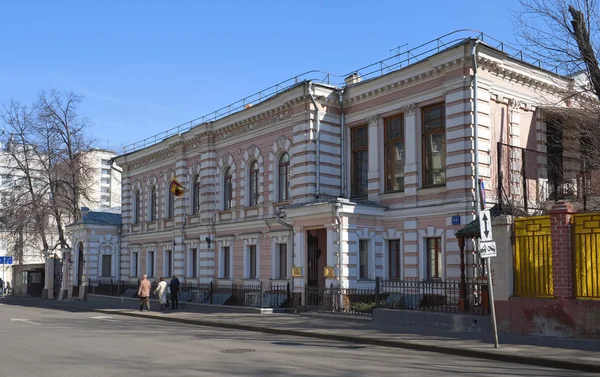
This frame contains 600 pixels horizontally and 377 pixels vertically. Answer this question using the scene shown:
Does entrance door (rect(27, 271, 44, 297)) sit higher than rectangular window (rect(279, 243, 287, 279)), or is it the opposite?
rectangular window (rect(279, 243, 287, 279))

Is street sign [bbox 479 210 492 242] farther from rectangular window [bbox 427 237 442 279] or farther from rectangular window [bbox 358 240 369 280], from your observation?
rectangular window [bbox 358 240 369 280]

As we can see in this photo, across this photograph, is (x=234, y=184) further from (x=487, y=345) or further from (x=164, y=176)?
(x=487, y=345)

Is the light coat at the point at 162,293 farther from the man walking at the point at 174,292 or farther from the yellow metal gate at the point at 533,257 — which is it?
the yellow metal gate at the point at 533,257

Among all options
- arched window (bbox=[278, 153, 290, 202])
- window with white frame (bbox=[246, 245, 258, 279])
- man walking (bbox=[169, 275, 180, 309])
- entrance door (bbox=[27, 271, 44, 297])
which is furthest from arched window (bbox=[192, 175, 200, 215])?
entrance door (bbox=[27, 271, 44, 297])

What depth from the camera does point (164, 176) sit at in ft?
135

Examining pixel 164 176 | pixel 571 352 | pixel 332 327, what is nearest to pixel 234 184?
pixel 164 176

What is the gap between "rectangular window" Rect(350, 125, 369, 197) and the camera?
1127 inches

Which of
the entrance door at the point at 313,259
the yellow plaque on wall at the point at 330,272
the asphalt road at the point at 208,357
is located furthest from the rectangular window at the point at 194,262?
the asphalt road at the point at 208,357

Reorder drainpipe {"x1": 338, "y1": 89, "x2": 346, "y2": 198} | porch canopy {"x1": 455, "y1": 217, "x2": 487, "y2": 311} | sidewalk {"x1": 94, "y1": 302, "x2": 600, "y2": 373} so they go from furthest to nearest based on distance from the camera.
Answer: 1. drainpipe {"x1": 338, "y1": 89, "x2": 346, "y2": 198}
2. porch canopy {"x1": 455, "y1": 217, "x2": 487, "y2": 311}
3. sidewalk {"x1": 94, "y1": 302, "x2": 600, "y2": 373}

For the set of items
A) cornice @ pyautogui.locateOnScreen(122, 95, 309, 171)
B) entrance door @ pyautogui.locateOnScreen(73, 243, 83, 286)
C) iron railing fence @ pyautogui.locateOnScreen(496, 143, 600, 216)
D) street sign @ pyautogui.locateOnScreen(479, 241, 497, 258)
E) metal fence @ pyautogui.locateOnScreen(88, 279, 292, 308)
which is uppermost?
cornice @ pyautogui.locateOnScreen(122, 95, 309, 171)

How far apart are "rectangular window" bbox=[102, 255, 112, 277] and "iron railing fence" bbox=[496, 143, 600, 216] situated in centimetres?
3050

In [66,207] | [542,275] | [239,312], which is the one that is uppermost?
[66,207]

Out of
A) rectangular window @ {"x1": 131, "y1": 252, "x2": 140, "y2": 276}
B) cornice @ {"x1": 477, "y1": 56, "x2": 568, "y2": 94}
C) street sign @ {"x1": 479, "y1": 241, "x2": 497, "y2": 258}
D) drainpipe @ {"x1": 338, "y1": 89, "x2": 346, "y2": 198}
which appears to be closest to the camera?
street sign @ {"x1": 479, "y1": 241, "x2": 497, "y2": 258}

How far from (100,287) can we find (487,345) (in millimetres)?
33871
